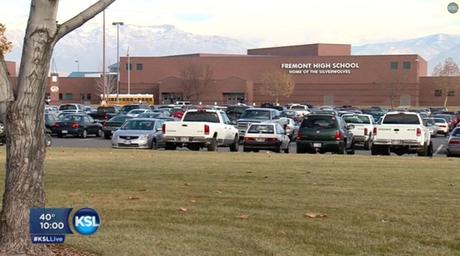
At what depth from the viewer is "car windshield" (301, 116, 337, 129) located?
26891mm

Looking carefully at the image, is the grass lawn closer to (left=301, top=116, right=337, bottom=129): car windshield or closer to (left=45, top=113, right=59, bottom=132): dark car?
(left=301, top=116, right=337, bottom=129): car windshield

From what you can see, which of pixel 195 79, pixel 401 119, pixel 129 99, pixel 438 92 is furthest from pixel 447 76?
pixel 401 119

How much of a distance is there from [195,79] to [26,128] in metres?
108

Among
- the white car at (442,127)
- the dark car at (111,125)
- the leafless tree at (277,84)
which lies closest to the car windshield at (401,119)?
the dark car at (111,125)

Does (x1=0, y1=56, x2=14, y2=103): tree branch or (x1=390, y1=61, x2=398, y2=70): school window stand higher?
(x1=390, y1=61, x2=398, y2=70): school window

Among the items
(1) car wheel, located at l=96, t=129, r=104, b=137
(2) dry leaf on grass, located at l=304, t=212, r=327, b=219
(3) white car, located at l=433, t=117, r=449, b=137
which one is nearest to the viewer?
(2) dry leaf on grass, located at l=304, t=212, r=327, b=219

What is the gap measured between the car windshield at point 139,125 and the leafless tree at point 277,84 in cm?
7955

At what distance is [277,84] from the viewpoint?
360 ft

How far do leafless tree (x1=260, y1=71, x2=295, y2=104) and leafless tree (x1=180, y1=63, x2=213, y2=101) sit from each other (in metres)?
9.31

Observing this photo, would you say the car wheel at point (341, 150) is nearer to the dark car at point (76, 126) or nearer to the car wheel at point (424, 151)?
the car wheel at point (424, 151)

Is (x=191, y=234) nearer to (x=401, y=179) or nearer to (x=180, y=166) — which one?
(x=401, y=179)

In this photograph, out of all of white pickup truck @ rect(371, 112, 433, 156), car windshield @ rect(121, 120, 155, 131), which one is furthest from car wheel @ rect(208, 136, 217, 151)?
white pickup truck @ rect(371, 112, 433, 156)

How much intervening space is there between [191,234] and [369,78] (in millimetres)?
107798

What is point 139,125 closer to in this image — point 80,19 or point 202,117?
point 202,117
